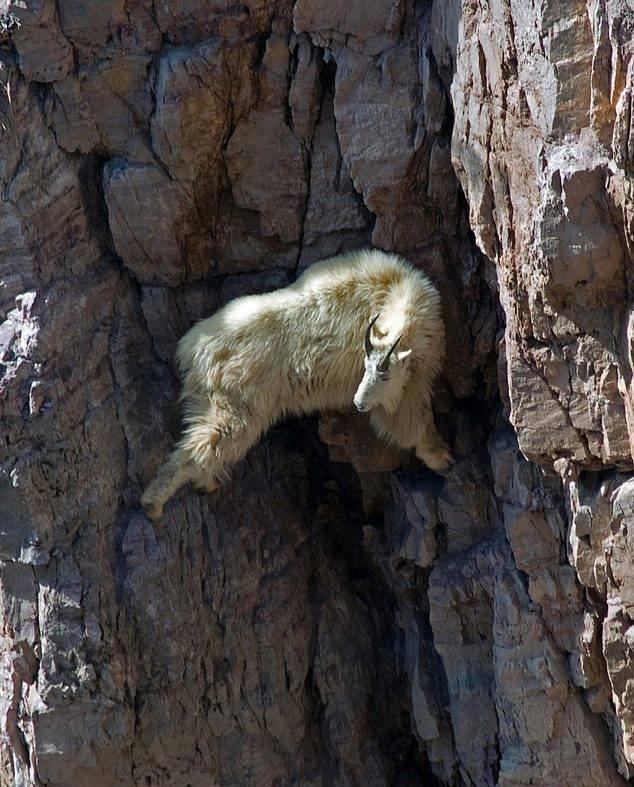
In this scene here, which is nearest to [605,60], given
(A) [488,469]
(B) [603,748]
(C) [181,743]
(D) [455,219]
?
(D) [455,219]

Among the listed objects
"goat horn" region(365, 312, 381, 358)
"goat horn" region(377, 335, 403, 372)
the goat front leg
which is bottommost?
the goat front leg

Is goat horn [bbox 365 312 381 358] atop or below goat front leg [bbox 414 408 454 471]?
atop

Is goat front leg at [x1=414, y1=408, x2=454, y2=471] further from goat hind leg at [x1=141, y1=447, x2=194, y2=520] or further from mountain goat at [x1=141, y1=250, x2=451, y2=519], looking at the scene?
goat hind leg at [x1=141, y1=447, x2=194, y2=520]

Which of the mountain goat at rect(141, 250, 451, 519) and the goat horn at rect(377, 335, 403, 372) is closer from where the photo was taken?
the goat horn at rect(377, 335, 403, 372)

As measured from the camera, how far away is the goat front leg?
733 cm

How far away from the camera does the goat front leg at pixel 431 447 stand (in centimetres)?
733

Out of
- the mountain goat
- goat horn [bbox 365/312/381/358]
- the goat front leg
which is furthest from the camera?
the goat front leg

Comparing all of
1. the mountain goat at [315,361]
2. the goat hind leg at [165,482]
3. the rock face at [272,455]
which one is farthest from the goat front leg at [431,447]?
the goat hind leg at [165,482]

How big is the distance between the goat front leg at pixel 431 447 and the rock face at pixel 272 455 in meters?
0.12

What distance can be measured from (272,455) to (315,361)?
1.48 m

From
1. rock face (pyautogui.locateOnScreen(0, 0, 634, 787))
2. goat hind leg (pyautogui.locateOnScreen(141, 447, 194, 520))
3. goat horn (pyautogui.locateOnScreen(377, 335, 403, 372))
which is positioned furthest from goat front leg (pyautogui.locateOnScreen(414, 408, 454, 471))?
goat hind leg (pyautogui.locateOnScreen(141, 447, 194, 520))

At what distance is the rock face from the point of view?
6.73 m

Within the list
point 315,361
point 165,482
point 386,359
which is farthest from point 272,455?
point 386,359

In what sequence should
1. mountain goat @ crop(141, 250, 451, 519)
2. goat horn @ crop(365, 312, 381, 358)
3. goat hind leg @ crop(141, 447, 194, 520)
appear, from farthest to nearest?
goat hind leg @ crop(141, 447, 194, 520), mountain goat @ crop(141, 250, 451, 519), goat horn @ crop(365, 312, 381, 358)
